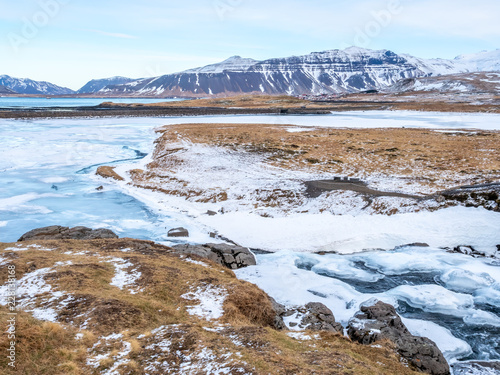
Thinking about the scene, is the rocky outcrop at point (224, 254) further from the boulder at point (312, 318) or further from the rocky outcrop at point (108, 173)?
the rocky outcrop at point (108, 173)

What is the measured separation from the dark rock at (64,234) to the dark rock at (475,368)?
19579 mm

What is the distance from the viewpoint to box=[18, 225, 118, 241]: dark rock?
21.5 meters

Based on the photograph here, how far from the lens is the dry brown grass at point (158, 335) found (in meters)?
8.84

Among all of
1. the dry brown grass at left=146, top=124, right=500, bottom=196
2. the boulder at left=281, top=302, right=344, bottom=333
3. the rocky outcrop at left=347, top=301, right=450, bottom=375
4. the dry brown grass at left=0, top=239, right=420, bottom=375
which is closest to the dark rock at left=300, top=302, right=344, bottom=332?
the boulder at left=281, top=302, right=344, bottom=333

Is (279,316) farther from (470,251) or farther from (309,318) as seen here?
(470,251)

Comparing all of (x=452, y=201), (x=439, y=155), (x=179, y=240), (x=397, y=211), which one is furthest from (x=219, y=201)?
(x=439, y=155)

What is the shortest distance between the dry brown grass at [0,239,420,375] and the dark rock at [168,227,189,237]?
368 inches

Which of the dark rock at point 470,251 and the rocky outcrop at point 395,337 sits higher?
the rocky outcrop at point 395,337

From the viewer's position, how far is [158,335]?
411 inches

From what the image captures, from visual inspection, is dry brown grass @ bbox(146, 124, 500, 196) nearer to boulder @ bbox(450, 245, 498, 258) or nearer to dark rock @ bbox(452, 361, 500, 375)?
boulder @ bbox(450, 245, 498, 258)

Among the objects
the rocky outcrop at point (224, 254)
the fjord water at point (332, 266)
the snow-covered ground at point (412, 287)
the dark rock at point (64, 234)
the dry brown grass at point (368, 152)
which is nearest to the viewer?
the snow-covered ground at point (412, 287)

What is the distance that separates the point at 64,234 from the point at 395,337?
19.9 metres

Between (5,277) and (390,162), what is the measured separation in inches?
1499

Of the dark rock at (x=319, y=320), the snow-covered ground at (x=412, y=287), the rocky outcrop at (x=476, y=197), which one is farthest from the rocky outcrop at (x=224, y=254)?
the rocky outcrop at (x=476, y=197)
